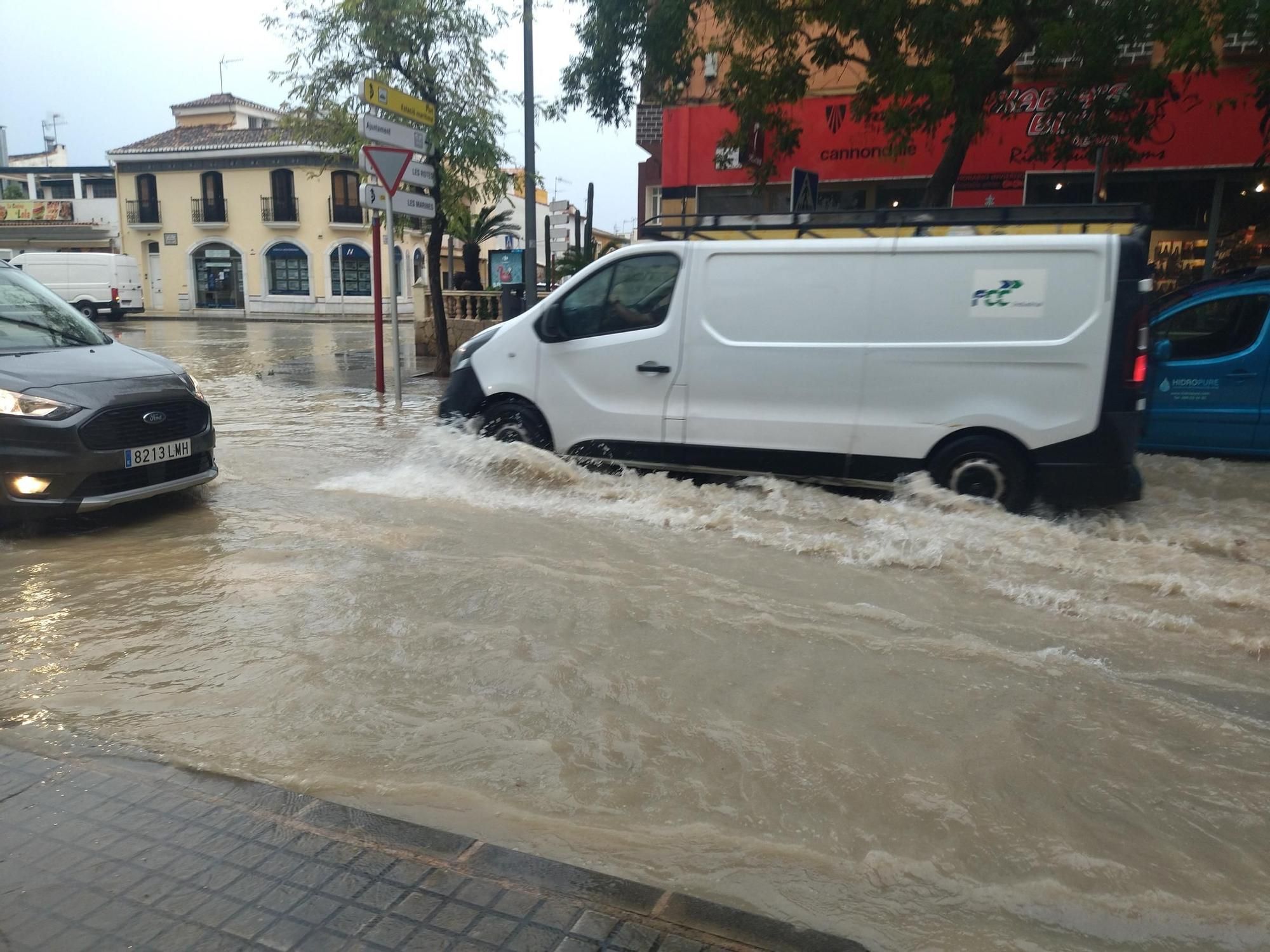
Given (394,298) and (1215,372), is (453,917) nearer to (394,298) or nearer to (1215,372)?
(1215,372)

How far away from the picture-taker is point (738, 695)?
383 centimetres

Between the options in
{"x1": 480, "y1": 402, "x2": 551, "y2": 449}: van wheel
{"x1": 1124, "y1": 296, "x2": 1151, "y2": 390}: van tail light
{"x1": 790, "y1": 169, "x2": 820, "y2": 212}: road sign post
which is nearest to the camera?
{"x1": 1124, "y1": 296, "x2": 1151, "y2": 390}: van tail light

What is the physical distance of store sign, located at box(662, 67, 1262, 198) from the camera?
38.7ft

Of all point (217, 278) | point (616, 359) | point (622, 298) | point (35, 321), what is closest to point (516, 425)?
point (616, 359)

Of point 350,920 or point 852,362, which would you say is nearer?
point 350,920

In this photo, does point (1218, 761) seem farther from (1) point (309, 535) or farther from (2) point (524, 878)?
(1) point (309, 535)

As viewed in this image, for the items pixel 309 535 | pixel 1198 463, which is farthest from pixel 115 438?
pixel 1198 463

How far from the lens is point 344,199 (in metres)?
42.9

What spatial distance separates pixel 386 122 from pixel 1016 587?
875 centimetres

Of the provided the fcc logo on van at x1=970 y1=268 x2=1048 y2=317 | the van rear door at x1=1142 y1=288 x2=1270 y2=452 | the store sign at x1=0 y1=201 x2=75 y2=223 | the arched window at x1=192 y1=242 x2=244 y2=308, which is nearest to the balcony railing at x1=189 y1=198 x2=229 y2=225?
the arched window at x1=192 y1=242 x2=244 y2=308

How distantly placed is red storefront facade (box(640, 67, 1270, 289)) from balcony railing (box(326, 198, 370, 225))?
31452 millimetres

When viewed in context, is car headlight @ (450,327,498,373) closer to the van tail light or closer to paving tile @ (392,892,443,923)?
the van tail light

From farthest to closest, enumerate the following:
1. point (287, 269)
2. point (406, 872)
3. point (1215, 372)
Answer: point (287, 269), point (1215, 372), point (406, 872)

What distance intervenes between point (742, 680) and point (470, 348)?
4.48 meters
